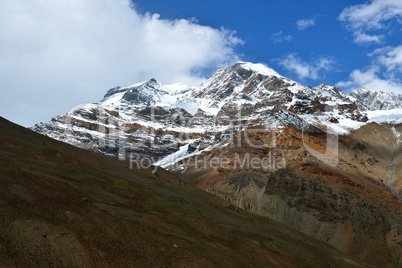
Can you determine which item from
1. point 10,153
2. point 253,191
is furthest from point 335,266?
point 253,191

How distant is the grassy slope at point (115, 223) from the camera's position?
36.3 m

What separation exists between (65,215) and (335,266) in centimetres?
3681

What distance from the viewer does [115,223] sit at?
44000 millimetres

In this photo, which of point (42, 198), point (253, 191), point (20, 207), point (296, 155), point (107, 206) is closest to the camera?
point (20, 207)

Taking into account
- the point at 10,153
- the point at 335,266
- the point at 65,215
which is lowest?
the point at 335,266

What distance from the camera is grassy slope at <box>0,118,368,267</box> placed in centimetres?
3628

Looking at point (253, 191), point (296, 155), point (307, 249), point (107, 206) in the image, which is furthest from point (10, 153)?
point (296, 155)

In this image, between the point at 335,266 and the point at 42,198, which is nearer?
the point at 42,198

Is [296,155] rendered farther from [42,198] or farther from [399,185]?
[42,198]

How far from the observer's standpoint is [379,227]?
354 feet

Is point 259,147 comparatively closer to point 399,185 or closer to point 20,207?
point 399,185

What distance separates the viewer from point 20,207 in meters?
39.6

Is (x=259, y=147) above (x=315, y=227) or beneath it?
above

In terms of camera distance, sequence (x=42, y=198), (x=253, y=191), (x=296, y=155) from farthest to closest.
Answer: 1. (x=296, y=155)
2. (x=253, y=191)
3. (x=42, y=198)
